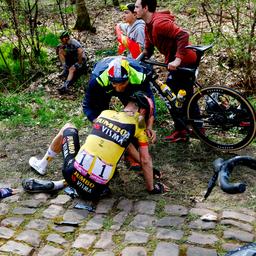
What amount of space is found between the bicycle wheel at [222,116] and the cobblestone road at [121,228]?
1.31 m

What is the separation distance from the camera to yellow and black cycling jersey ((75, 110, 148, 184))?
186 inches

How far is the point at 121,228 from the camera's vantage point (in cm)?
445

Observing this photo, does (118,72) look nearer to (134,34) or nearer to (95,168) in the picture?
(95,168)

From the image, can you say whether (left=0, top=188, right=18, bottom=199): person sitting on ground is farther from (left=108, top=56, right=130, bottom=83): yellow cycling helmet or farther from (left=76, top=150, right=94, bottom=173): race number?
(left=108, top=56, right=130, bottom=83): yellow cycling helmet

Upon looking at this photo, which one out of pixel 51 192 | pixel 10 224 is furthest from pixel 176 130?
pixel 10 224

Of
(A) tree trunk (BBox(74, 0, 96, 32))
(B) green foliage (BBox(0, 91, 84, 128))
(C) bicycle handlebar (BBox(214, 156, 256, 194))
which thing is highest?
(C) bicycle handlebar (BBox(214, 156, 256, 194))

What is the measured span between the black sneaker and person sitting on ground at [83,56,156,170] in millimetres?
902

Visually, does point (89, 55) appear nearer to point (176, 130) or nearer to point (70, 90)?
point (70, 90)

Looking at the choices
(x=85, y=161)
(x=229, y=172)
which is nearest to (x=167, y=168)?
(x=85, y=161)

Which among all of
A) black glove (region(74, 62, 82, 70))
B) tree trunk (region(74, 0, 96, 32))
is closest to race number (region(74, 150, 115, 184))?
black glove (region(74, 62, 82, 70))

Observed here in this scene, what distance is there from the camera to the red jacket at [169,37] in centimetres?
563

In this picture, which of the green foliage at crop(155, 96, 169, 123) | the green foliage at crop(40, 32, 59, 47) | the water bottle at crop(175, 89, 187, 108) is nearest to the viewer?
the water bottle at crop(175, 89, 187, 108)

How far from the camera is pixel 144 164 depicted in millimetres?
4918

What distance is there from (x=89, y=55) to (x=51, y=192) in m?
5.33
